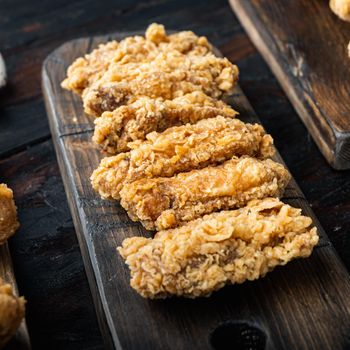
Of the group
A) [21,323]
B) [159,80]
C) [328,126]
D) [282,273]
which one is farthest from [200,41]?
[21,323]

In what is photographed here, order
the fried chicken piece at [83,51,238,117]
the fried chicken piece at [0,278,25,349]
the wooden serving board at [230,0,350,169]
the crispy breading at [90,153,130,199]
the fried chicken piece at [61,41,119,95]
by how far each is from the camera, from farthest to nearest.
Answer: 1. the wooden serving board at [230,0,350,169]
2. the fried chicken piece at [61,41,119,95]
3. the fried chicken piece at [83,51,238,117]
4. the crispy breading at [90,153,130,199]
5. the fried chicken piece at [0,278,25,349]

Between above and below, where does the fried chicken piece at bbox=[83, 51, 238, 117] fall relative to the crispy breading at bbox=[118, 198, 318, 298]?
above

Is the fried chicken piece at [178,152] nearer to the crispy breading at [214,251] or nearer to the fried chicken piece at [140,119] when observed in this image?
the fried chicken piece at [140,119]

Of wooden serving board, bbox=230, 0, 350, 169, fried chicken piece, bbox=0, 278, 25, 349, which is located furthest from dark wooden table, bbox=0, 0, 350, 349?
fried chicken piece, bbox=0, 278, 25, 349

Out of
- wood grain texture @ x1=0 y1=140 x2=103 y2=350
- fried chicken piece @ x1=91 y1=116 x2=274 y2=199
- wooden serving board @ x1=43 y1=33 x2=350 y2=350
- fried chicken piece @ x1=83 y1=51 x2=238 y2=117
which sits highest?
fried chicken piece @ x1=83 y1=51 x2=238 y2=117

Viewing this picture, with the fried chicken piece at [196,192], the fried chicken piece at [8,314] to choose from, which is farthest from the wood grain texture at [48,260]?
the fried chicken piece at [196,192]

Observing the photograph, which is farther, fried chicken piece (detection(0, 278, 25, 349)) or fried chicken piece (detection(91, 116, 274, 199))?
fried chicken piece (detection(91, 116, 274, 199))

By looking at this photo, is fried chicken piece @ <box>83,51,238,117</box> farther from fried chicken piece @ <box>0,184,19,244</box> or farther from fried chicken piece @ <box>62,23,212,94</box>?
fried chicken piece @ <box>0,184,19,244</box>

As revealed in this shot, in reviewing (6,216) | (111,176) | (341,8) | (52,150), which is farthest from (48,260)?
(341,8)
